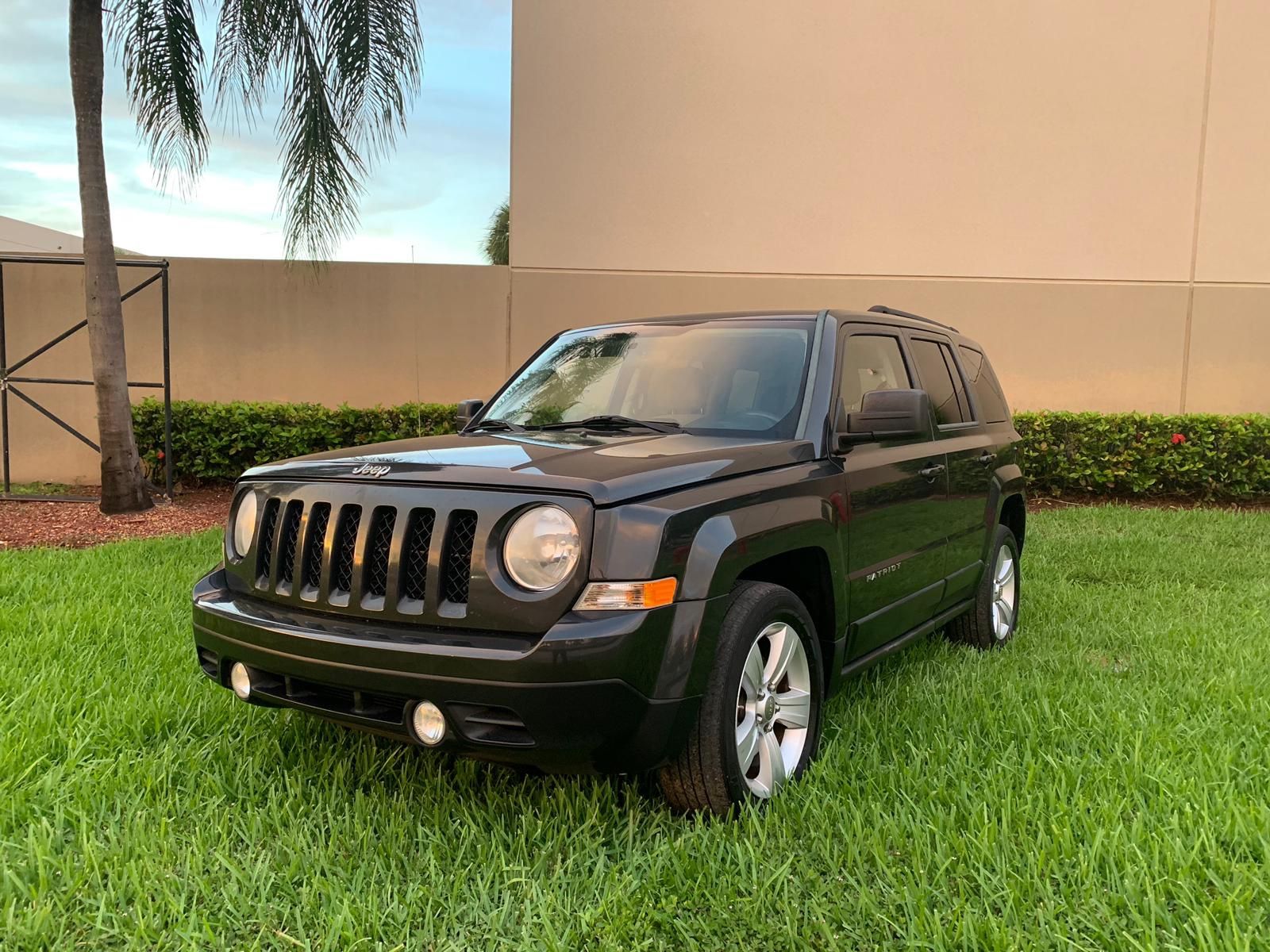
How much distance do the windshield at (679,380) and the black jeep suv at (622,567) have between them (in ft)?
0.04

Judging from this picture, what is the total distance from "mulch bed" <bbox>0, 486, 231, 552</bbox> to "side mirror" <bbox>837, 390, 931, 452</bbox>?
5940 millimetres

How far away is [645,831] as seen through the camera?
2678 mm

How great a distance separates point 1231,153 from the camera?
1059 cm

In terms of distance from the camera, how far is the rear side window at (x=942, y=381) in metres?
4.38

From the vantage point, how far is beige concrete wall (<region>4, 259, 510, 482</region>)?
33.9 feet

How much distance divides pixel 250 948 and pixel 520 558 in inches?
45.3

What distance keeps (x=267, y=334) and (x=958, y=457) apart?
8731 millimetres

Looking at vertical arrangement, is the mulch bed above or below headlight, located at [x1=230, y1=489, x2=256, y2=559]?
below

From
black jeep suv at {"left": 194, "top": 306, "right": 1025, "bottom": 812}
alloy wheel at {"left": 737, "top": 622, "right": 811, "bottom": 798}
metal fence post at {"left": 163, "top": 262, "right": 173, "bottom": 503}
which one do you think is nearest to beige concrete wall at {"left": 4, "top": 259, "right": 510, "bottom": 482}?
metal fence post at {"left": 163, "top": 262, "right": 173, "bottom": 503}

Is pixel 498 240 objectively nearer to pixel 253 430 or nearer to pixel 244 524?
pixel 253 430

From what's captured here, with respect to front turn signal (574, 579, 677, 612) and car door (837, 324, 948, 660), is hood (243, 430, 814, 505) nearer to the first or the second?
front turn signal (574, 579, 677, 612)

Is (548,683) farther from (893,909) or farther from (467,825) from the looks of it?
(893,909)

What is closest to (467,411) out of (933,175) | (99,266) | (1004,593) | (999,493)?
(999,493)

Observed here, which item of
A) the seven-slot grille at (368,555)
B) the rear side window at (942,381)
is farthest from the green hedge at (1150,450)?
the seven-slot grille at (368,555)
